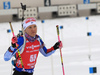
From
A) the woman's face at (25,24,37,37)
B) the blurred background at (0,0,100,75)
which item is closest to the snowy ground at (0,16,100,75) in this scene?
the blurred background at (0,0,100,75)

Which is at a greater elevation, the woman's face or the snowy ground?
the woman's face

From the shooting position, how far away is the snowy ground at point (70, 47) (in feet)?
13.6

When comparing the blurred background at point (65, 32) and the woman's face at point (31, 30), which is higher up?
the woman's face at point (31, 30)

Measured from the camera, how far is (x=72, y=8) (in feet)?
27.2

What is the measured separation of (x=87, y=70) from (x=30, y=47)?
1.92m

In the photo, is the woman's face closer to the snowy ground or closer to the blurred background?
the blurred background

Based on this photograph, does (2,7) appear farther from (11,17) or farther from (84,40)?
(84,40)

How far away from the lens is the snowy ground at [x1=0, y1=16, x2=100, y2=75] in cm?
414

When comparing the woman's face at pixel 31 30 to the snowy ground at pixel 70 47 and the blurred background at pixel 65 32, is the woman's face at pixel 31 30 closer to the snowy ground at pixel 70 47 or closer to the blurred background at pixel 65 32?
the blurred background at pixel 65 32

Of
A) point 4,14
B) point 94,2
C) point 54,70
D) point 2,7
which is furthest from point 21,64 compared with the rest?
point 94,2

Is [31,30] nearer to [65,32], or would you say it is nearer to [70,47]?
[70,47]

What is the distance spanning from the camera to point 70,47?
545cm

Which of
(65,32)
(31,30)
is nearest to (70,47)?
(65,32)

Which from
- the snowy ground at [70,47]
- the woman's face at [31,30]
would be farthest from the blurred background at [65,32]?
the woman's face at [31,30]
